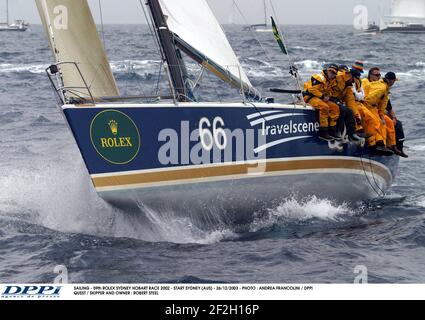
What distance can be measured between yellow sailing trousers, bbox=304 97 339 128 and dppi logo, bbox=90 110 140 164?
7.49ft

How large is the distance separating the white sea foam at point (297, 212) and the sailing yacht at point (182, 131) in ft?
0.37

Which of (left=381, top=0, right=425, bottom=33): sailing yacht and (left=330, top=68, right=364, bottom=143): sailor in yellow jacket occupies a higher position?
(left=330, top=68, right=364, bottom=143): sailor in yellow jacket

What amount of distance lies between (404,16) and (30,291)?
76363 mm

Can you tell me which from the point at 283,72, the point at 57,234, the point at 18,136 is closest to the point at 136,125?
the point at 57,234

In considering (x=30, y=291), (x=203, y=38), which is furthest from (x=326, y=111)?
(x=30, y=291)

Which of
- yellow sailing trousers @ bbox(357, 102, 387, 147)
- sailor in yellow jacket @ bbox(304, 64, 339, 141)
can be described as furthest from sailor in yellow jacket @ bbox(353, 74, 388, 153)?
sailor in yellow jacket @ bbox(304, 64, 339, 141)

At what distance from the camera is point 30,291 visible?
5176 millimetres

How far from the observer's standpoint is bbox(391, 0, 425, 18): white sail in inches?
3044

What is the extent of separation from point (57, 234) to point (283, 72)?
67.3 feet

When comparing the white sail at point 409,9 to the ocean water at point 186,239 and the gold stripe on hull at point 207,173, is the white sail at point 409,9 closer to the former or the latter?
the ocean water at point 186,239

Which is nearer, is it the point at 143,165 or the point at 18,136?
the point at 143,165

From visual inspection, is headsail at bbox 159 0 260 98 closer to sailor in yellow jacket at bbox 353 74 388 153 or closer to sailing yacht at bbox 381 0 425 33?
sailor in yellow jacket at bbox 353 74 388 153
